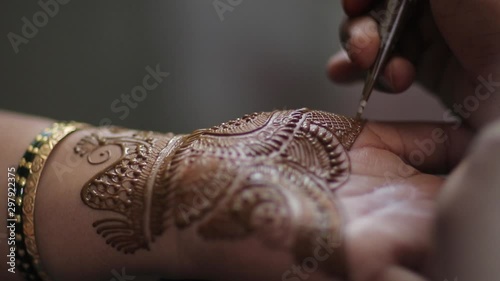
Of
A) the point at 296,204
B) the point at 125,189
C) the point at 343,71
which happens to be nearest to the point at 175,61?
the point at 343,71

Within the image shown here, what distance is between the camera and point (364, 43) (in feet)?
2.91

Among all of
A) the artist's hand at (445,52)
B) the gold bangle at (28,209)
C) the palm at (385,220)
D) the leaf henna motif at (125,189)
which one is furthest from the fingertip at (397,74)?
the gold bangle at (28,209)

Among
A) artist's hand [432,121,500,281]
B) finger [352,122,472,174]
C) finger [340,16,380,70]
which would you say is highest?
finger [340,16,380,70]

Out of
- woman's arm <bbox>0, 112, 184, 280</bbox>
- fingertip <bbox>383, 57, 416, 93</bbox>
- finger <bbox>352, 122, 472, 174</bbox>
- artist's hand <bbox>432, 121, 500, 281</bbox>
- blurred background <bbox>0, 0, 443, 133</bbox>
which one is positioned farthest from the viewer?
blurred background <bbox>0, 0, 443, 133</bbox>

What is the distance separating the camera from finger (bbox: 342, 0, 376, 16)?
95cm

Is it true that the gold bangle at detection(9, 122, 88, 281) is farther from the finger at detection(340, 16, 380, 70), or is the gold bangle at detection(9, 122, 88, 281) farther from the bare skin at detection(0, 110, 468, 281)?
the finger at detection(340, 16, 380, 70)

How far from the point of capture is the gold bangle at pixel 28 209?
73 centimetres

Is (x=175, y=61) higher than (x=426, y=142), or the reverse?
(x=175, y=61)

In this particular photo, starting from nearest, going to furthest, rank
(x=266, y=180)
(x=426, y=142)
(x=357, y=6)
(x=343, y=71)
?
(x=266, y=180)
(x=426, y=142)
(x=357, y=6)
(x=343, y=71)

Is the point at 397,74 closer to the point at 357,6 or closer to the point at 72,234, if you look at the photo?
the point at 357,6

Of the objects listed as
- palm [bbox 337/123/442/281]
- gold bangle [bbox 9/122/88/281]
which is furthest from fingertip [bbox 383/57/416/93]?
gold bangle [bbox 9/122/88/281]

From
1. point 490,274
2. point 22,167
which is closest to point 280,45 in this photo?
point 22,167

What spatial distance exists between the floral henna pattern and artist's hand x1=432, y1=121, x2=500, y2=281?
0.39 ft

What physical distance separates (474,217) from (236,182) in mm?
263
